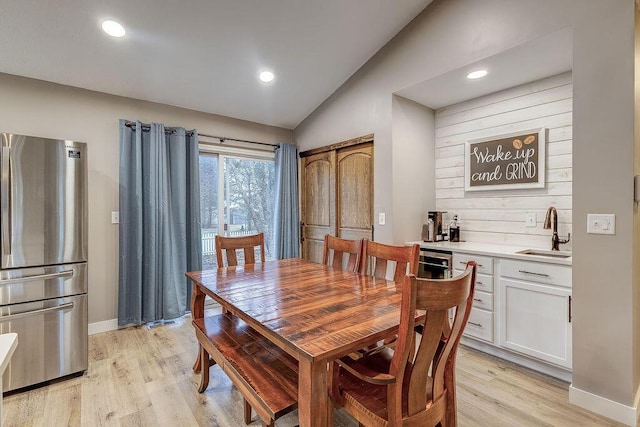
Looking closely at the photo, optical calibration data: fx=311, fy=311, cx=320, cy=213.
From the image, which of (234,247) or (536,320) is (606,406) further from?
(234,247)

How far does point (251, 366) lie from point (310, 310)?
0.47 m

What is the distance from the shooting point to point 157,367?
2.43m

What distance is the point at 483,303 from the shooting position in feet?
8.56

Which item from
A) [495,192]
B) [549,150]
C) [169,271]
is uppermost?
[549,150]

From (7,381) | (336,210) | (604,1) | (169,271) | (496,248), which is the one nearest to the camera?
(604,1)

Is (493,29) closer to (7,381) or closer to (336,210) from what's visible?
(336,210)

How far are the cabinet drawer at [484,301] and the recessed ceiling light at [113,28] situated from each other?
345cm

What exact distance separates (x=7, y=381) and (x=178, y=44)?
2.69m

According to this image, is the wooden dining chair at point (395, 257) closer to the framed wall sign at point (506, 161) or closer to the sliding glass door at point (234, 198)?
the framed wall sign at point (506, 161)

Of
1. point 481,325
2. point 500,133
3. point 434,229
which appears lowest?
point 481,325

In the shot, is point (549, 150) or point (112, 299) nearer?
point (549, 150)

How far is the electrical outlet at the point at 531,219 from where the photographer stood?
2764 mm

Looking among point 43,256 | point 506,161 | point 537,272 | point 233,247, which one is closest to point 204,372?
point 233,247

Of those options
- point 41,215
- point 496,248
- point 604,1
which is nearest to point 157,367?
point 41,215
